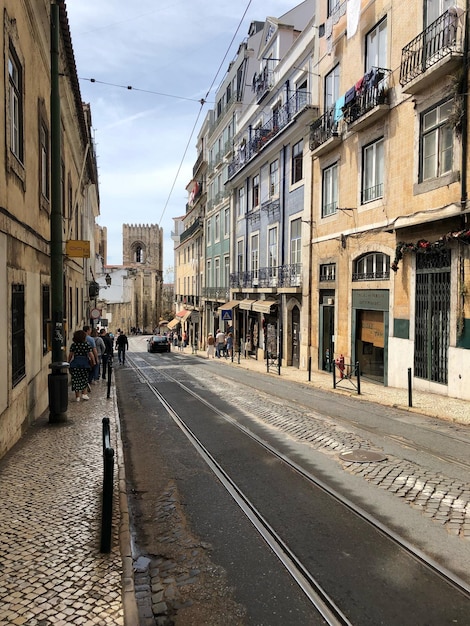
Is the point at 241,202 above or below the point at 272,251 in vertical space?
above

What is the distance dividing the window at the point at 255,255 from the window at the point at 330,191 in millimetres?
9127

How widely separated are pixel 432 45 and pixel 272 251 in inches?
570

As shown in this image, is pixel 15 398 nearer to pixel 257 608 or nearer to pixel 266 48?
pixel 257 608

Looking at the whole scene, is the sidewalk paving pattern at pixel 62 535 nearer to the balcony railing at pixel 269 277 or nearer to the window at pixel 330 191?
the window at pixel 330 191

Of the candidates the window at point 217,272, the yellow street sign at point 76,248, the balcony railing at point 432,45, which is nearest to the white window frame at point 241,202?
the window at point 217,272

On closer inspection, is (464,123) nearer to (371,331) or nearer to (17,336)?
(371,331)

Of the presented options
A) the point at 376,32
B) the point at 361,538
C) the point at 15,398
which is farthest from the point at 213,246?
the point at 361,538

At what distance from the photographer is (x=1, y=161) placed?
6.93 metres

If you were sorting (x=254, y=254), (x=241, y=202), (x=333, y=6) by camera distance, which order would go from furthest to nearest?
(x=241, y=202) → (x=254, y=254) → (x=333, y=6)

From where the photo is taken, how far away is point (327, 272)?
1997cm

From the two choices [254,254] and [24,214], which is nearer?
[24,214]

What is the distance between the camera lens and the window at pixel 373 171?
52.3 feet

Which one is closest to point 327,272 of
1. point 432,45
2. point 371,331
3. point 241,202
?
point 371,331

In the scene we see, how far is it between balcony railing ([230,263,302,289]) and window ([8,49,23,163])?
15299mm
